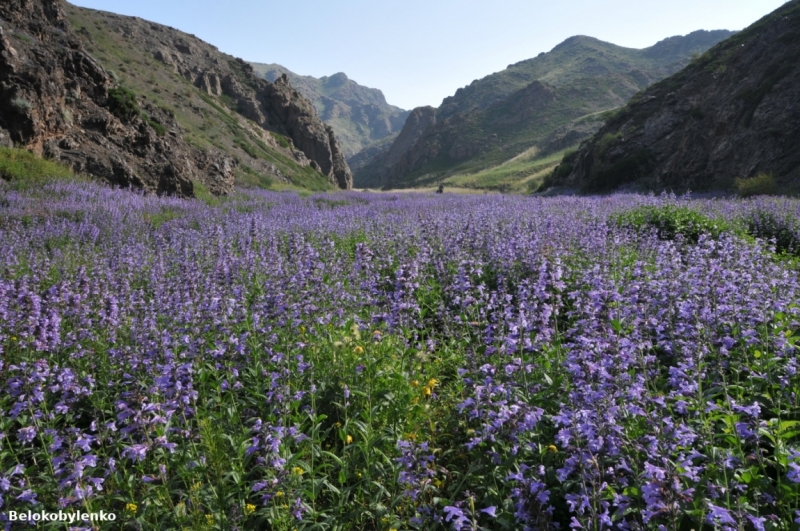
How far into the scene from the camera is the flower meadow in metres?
2.58

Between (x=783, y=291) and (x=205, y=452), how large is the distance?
6074 millimetres

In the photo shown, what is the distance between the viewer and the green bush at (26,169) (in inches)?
582

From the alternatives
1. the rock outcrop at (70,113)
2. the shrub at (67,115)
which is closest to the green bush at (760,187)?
the rock outcrop at (70,113)

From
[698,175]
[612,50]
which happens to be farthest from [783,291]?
[612,50]

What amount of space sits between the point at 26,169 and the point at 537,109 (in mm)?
119975

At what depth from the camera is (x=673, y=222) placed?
11.0 m

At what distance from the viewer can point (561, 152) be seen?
83.3 meters

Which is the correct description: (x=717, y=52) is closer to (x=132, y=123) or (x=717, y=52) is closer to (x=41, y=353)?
(x=132, y=123)

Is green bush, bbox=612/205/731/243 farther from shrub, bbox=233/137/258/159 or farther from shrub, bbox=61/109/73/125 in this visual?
shrub, bbox=233/137/258/159

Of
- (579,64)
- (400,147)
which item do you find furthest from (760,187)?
(400,147)

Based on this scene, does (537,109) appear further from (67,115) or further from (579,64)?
(67,115)

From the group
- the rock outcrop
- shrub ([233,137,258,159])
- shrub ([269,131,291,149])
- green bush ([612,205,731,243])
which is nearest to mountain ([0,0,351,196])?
the rock outcrop

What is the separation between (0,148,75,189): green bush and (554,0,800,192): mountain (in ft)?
99.2

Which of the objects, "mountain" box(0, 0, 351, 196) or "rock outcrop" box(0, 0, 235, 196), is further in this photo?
"mountain" box(0, 0, 351, 196)
